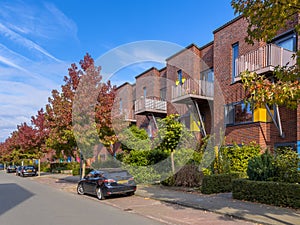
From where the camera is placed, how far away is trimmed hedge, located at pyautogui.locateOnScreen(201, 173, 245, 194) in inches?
494

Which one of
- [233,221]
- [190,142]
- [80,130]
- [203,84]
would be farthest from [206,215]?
[203,84]

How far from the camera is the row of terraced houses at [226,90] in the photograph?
45.4 feet

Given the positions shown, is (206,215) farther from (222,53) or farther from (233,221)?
(222,53)

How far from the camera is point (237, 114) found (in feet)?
54.8

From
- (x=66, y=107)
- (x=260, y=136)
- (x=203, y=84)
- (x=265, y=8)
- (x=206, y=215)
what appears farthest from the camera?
(x=203, y=84)

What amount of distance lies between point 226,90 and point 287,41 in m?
Answer: 4.46

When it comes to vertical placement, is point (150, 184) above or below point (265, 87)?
below

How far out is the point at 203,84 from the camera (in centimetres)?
1892

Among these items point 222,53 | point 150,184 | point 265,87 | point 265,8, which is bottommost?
point 150,184

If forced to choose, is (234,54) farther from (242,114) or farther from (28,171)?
(28,171)

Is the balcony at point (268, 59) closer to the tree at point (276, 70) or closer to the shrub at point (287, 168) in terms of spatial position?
the shrub at point (287, 168)

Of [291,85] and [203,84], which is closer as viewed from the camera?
[291,85]

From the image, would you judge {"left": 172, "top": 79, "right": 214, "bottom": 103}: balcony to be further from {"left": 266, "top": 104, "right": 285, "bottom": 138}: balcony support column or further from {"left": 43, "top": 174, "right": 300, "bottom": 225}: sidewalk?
{"left": 43, "top": 174, "right": 300, "bottom": 225}: sidewalk

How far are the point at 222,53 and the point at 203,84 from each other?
2202 mm
